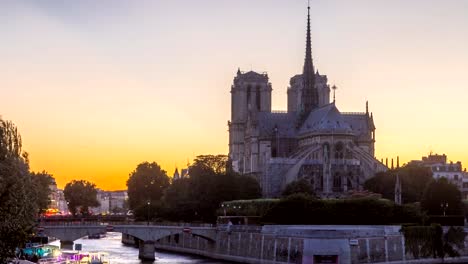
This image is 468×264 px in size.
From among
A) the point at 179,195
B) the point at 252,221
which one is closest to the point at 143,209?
the point at 179,195

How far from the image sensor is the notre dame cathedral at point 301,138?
11094cm

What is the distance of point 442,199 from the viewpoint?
285 feet

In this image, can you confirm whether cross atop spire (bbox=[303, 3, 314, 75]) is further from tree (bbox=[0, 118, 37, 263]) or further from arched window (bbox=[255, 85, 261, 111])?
tree (bbox=[0, 118, 37, 263])

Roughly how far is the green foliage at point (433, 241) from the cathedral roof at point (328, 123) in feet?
131

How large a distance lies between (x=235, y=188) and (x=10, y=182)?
74841 mm

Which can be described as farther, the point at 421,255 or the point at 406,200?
the point at 406,200

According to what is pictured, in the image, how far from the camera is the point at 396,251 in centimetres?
6781

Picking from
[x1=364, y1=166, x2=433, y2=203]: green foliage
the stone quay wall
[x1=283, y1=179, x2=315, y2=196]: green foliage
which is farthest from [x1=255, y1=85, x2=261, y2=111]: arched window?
the stone quay wall

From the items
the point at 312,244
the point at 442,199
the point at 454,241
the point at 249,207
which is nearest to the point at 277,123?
the point at 249,207

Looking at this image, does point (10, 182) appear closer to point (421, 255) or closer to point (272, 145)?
point (421, 255)

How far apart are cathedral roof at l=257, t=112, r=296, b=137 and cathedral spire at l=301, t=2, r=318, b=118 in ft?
8.07

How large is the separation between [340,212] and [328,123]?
40.1 m

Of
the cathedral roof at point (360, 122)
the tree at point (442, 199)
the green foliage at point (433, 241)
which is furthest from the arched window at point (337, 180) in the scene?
the green foliage at point (433, 241)

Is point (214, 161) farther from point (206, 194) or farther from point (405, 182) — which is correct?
point (405, 182)
